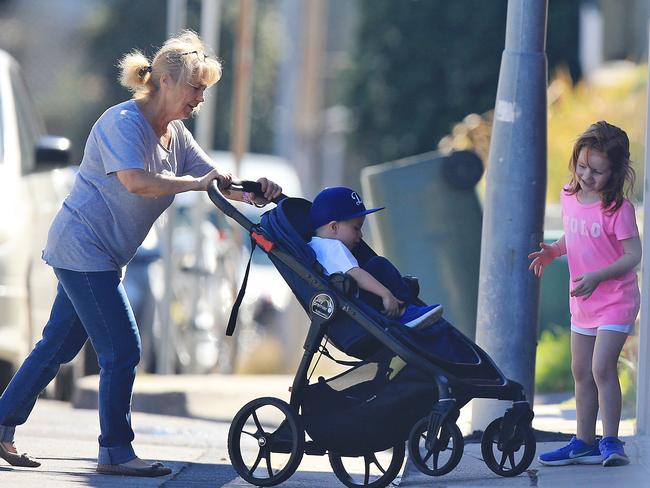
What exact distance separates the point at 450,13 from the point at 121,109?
823 inches

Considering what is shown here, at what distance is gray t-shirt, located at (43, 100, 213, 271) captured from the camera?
583 cm

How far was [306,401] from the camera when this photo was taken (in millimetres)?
5688

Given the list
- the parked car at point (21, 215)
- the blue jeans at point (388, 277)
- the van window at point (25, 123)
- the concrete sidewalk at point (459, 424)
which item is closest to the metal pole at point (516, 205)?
the concrete sidewalk at point (459, 424)

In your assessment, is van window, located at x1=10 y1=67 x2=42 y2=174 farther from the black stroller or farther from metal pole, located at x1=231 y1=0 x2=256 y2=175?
metal pole, located at x1=231 y1=0 x2=256 y2=175

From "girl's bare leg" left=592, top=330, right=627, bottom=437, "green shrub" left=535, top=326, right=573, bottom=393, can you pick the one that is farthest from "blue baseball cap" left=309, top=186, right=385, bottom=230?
"green shrub" left=535, top=326, right=573, bottom=393

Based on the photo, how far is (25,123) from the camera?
9594 millimetres

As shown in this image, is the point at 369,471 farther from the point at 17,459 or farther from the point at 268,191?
the point at 17,459

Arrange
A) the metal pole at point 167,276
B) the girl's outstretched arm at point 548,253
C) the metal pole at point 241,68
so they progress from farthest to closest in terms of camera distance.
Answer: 1. the metal pole at point 241,68
2. the metal pole at point 167,276
3. the girl's outstretched arm at point 548,253

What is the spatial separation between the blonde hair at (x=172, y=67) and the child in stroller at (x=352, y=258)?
2.19 feet

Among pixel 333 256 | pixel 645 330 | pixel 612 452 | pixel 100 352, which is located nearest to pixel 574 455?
pixel 612 452

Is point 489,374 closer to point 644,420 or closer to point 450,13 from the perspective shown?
point 644,420

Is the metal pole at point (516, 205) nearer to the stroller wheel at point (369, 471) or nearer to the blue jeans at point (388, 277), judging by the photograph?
the stroller wheel at point (369, 471)

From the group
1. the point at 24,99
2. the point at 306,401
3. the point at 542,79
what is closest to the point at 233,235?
the point at 24,99

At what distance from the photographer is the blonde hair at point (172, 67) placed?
5.91 meters
